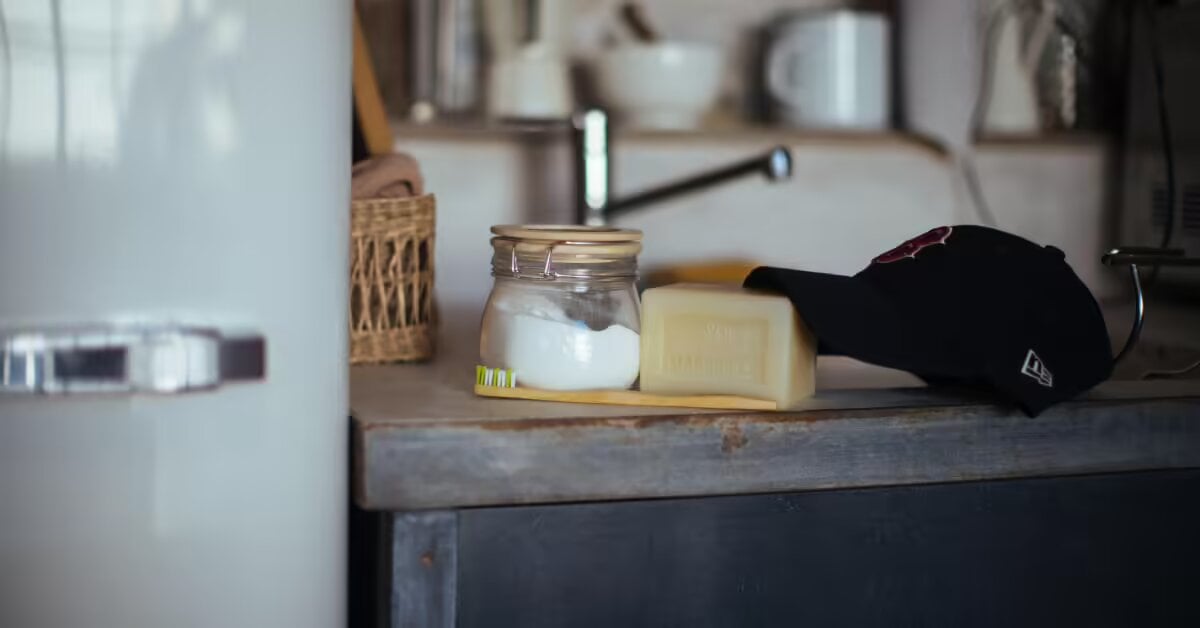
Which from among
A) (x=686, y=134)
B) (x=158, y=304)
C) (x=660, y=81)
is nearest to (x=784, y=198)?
(x=686, y=134)

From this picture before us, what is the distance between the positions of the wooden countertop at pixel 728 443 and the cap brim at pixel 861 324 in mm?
40

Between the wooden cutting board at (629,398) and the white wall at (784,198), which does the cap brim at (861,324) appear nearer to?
the wooden cutting board at (629,398)

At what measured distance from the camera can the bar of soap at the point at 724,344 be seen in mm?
965

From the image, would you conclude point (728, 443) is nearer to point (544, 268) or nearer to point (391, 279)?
point (544, 268)

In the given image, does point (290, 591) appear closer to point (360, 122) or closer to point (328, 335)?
point (328, 335)

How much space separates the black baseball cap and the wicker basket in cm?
36

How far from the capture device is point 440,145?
1.79 metres

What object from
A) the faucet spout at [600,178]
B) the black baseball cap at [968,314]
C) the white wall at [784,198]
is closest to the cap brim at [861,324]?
the black baseball cap at [968,314]

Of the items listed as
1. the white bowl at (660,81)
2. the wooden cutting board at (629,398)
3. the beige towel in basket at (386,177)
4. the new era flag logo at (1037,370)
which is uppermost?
the white bowl at (660,81)

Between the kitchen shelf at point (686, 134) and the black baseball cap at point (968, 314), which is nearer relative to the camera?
the black baseball cap at point (968, 314)

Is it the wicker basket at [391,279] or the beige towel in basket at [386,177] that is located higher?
the beige towel in basket at [386,177]

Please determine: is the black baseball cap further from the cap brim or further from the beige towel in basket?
the beige towel in basket

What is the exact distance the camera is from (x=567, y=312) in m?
1.00

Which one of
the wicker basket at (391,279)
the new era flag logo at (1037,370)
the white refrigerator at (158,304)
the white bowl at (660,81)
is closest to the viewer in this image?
the white refrigerator at (158,304)
